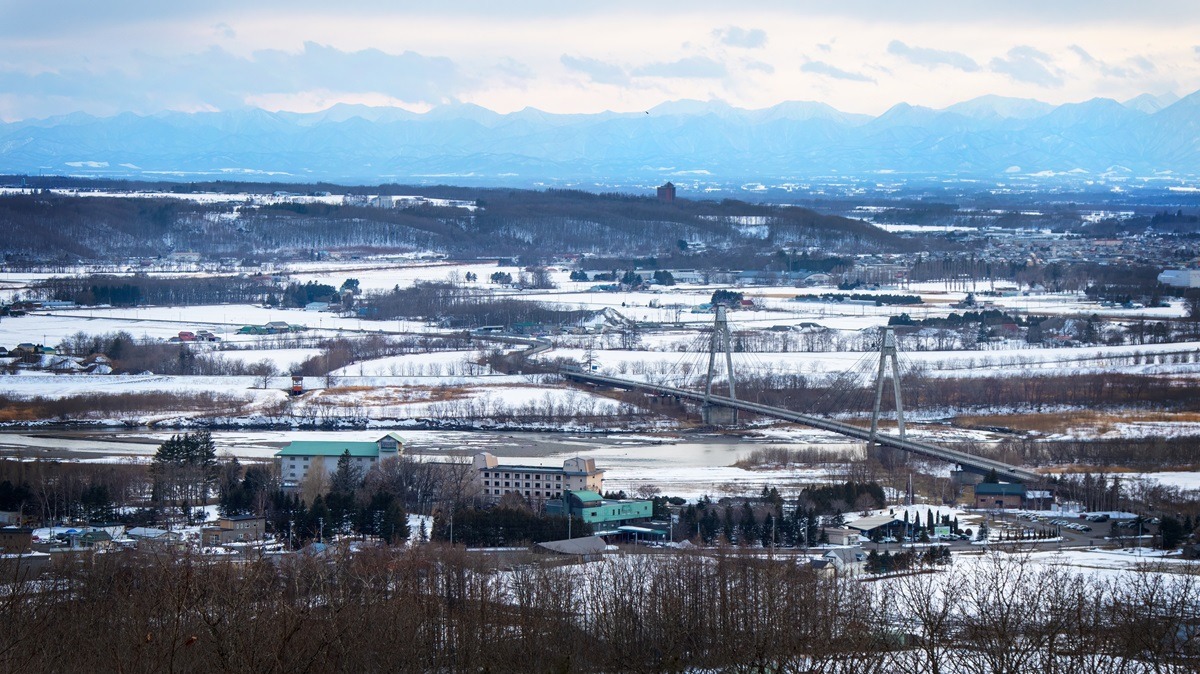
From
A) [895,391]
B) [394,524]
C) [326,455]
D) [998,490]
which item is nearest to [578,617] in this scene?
[394,524]

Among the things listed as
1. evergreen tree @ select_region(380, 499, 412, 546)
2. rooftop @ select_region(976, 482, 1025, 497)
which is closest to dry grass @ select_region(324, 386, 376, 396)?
evergreen tree @ select_region(380, 499, 412, 546)

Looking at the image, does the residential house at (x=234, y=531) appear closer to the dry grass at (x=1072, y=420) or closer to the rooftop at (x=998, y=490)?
the rooftop at (x=998, y=490)

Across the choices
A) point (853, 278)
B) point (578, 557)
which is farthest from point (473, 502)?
point (853, 278)

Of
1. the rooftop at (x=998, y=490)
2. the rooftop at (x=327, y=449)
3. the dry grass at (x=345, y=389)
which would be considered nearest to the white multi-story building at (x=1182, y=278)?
the dry grass at (x=345, y=389)

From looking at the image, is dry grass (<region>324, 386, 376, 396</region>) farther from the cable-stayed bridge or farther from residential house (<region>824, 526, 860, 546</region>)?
residential house (<region>824, 526, 860, 546</region>)

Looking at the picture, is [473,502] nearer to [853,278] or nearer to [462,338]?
[462,338]
